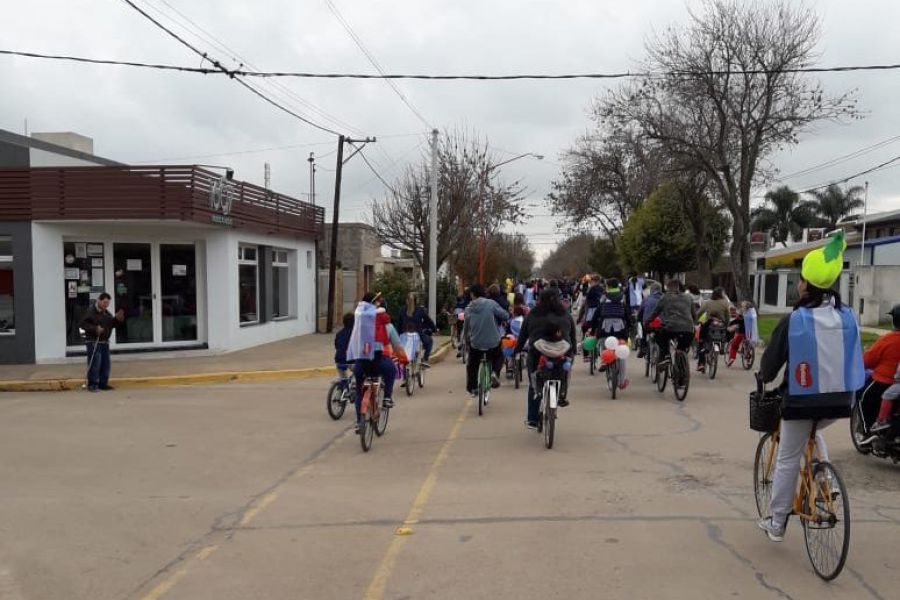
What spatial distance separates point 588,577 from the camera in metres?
4.64

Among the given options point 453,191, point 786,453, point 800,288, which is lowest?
point 786,453

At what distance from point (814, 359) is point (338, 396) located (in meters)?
7.28

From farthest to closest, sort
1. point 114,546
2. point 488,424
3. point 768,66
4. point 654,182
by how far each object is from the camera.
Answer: point 654,182, point 768,66, point 488,424, point 114,546

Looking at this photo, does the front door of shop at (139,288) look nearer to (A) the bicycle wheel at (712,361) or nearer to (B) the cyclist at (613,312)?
(B) the cyclist at (613,312)

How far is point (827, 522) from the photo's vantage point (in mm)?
Result: 4508

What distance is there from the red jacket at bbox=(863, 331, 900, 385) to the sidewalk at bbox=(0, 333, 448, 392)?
36.0ft

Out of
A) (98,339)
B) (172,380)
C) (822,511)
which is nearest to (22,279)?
(98,339)

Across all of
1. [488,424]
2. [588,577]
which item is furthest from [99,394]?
[588,577]

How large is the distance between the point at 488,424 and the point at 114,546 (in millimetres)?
5335

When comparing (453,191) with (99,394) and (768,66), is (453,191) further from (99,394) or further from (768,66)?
(99,394)

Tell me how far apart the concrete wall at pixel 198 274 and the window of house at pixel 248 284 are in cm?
28

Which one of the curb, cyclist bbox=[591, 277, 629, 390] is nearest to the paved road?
cyclist bbox=[591, 277, 629, 390]

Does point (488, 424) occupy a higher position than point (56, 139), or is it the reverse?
point (56, 139)

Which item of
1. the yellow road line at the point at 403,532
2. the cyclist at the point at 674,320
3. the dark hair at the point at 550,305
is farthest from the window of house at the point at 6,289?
the cyclist at the point at 674,320
